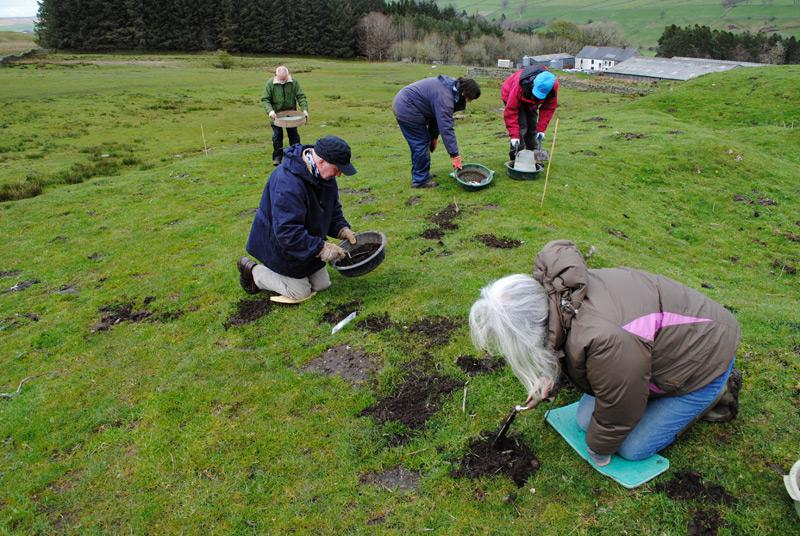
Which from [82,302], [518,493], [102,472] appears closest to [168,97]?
[82,302]

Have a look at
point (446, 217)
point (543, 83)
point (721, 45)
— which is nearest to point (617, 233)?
point (446, 217)

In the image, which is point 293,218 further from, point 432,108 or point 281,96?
point 281,96

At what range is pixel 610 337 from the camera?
3.05m

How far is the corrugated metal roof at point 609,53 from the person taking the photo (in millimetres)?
104062

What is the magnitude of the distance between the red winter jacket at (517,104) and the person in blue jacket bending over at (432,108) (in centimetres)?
160

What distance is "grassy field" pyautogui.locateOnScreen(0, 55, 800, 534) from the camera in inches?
157

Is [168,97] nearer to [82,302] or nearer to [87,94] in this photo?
[87,94]

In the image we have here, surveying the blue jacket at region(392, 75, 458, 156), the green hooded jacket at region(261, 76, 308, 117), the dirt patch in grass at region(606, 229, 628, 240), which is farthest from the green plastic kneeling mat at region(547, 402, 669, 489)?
the green hooded jacket at region(261, 76, 308, 117)

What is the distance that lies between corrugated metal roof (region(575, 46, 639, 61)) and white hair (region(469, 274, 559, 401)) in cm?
12010

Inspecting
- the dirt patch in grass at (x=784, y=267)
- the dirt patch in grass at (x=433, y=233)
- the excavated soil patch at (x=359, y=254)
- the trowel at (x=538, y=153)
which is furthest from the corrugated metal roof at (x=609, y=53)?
the excavated soil patch at (x=359, y=254)

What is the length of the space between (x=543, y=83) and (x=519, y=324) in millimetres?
8823

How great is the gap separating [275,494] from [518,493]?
2184 mm

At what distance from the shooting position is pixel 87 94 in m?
32.6

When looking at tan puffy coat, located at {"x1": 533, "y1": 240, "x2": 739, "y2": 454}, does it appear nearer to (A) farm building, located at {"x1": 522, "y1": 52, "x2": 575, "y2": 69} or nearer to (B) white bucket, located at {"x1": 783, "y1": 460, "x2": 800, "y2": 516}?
(B) white bucket, located at {"x1": 783, "y1": 460, "x2": 800, "y2": 516}
